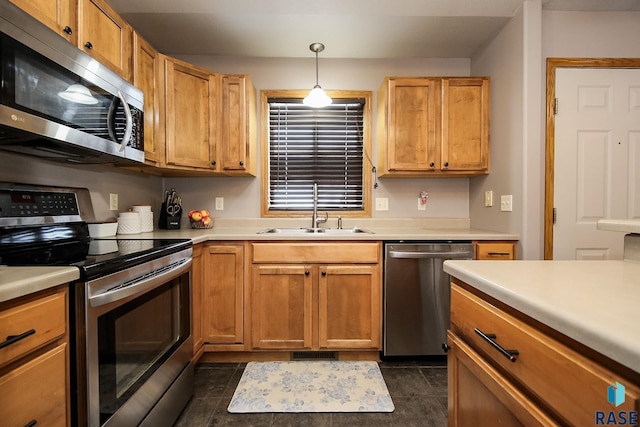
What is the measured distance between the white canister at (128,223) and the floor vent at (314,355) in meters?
1.43

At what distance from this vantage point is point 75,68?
117 centimetres

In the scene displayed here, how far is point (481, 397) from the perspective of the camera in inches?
31.0

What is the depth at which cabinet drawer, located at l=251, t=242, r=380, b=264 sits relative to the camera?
2047 millimetres

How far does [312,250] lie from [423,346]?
3.41 feet

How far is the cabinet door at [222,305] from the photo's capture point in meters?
2.04

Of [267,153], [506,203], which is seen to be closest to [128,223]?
[267,153]

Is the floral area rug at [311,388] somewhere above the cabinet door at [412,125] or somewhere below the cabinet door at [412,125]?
below

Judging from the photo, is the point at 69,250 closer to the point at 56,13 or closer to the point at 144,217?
the point at 144,217

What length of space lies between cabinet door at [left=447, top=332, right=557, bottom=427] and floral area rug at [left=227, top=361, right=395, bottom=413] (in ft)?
2.70

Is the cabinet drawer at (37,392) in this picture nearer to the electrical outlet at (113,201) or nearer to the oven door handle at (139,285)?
the oven door handle at (139,285)

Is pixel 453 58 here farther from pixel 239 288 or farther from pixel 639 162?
pixel 239 288

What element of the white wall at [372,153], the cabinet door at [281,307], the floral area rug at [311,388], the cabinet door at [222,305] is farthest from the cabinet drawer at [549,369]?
the white wall at [372,153]

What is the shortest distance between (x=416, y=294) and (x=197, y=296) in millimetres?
1507

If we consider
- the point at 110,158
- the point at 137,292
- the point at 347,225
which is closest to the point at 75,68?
the point at 110,158
